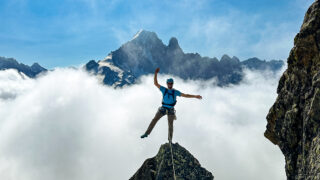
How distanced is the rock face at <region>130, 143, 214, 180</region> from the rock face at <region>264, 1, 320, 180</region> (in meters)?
5.01

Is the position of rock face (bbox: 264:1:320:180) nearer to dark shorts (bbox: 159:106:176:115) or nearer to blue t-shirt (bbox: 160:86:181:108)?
blue t-shirt (bbox: 160:86:181:108)

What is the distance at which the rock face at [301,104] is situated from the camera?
36.1 ft

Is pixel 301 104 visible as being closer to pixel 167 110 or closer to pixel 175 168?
pixel 167 110

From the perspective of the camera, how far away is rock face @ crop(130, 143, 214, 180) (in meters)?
16.0

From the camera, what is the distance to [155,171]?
1670cm

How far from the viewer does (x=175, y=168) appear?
1614 centimetres

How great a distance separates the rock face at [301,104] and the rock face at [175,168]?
5.01 meters

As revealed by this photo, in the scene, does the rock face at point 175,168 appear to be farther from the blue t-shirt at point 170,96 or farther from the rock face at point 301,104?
the rock face at point 301,104

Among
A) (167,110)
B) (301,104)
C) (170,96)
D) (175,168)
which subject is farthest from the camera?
(167,110)

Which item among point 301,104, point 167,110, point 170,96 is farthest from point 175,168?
point 301,104

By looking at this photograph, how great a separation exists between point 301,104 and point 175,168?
7.75 meters

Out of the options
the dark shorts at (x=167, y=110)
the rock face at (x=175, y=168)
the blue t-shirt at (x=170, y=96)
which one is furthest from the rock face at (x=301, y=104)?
the dark shorts at (x=167, y=110)

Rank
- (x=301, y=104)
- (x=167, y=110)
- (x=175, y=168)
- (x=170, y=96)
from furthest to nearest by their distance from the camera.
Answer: (x=167, y=110) → (x=170, y=96) → (x=175, y=168) → (x=301, y=104)

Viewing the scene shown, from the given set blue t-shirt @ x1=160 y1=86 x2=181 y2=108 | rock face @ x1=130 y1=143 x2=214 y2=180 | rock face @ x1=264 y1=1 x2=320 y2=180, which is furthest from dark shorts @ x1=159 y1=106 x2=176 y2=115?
rock face @ x1=264 y1=1 x2=320 y2=180
